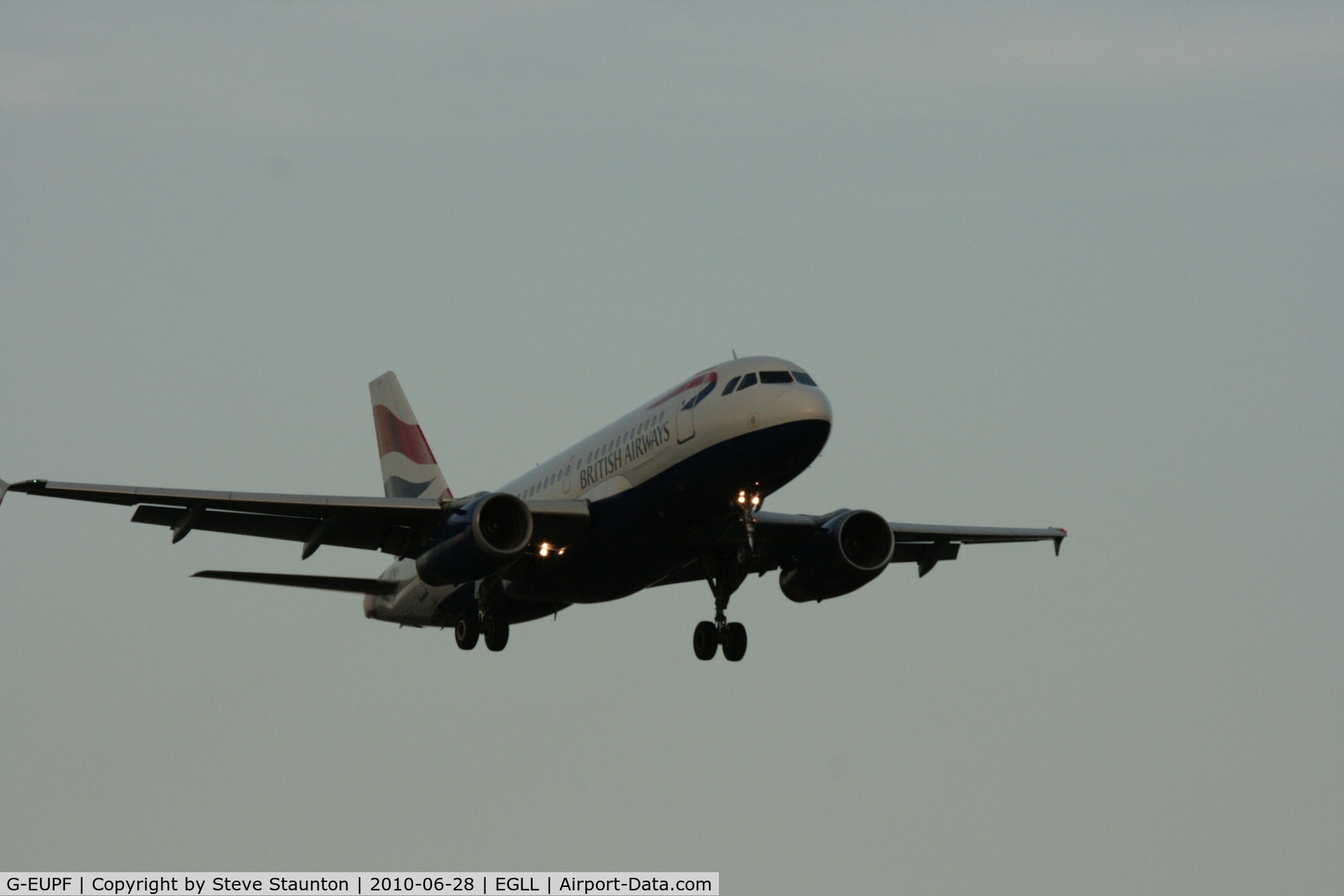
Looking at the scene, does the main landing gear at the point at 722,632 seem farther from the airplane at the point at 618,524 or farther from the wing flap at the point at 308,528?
the wing flap at the point at 308,528

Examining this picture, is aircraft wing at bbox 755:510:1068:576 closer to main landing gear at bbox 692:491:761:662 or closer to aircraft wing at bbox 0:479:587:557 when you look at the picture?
main landing gear at bbox 692:491:761:662

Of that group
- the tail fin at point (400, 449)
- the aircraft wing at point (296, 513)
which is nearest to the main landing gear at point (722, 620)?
the aircraft wing at point (296, 513)

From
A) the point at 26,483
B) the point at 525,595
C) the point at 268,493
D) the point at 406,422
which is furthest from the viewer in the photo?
the point at 406,422

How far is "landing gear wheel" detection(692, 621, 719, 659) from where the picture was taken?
1569 inches

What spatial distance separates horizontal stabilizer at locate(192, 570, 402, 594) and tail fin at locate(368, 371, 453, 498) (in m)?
4.12

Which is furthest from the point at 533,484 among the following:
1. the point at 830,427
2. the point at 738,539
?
the point at 830,427

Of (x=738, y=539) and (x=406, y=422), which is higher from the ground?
(x=406, y=422)

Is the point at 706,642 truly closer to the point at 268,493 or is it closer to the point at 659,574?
the point at 659,574

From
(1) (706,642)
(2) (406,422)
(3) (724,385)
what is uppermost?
(2) (406,422)

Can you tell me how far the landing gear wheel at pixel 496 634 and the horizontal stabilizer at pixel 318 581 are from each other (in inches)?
134

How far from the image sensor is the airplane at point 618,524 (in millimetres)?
34188

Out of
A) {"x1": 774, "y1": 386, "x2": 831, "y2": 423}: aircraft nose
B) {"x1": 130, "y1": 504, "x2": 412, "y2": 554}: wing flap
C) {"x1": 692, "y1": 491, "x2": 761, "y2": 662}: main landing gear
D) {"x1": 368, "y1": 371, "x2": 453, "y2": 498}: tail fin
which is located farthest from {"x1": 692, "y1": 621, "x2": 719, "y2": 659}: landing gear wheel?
{"x1": 368, "y1": 371, "x2": 453, "y2": 498}: tail fin

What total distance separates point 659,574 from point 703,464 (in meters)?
3.89

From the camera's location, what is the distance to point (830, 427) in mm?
34125
